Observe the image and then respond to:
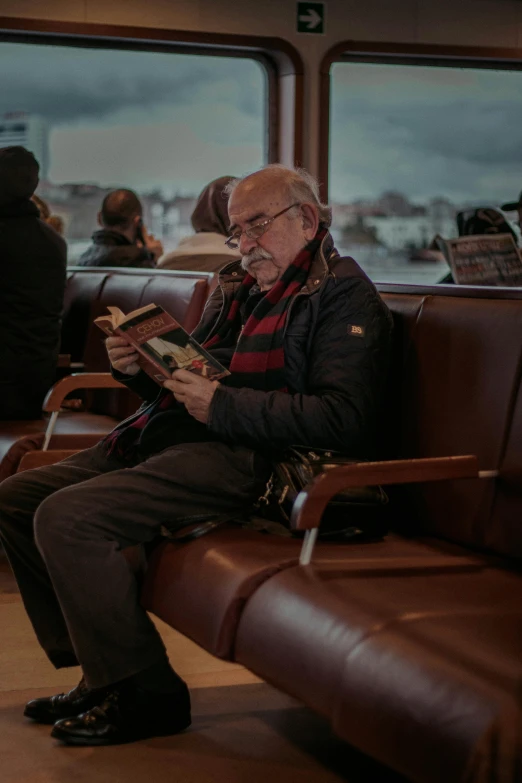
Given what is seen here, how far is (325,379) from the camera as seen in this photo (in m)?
2.53

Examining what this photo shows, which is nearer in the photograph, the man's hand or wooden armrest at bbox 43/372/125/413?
the man's hand

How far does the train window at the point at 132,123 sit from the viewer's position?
279 inches

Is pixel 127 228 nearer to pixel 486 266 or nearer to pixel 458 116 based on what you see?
pixel 486 266

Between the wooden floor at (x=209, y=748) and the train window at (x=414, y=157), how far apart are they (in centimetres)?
543

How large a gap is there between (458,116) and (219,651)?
6.64 meters

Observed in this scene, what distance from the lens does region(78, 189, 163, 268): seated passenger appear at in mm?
5870

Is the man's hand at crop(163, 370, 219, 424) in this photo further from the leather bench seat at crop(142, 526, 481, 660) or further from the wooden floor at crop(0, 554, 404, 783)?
the wooden floor at crop(0, 554, 404, 783)

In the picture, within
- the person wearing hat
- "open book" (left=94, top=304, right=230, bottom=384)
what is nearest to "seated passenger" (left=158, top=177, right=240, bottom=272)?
the person wearing hat

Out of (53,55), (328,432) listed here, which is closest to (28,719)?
(328,432)

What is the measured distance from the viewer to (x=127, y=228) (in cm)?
594

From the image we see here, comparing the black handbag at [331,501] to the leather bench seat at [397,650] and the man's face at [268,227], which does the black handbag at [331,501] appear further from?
the man's face at [268,227]

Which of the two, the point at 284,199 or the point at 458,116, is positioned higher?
the point at 458,116

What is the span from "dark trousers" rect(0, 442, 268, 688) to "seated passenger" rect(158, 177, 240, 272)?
229cm

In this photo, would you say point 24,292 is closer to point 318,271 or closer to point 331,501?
point 318,271
